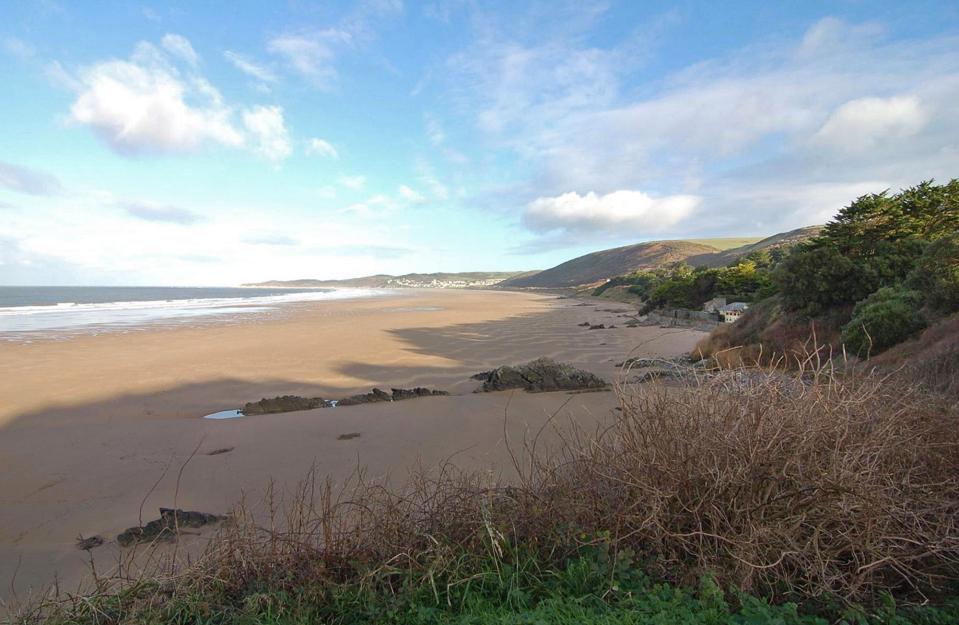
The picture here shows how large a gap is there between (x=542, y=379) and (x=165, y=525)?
739 centimetres

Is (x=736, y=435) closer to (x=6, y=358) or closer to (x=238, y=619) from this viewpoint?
(x=238, y=619)

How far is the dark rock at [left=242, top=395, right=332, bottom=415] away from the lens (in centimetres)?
942

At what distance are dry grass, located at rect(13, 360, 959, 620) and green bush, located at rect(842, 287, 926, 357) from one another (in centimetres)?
742

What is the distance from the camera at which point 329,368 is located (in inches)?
559

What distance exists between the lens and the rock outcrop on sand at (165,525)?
463 centimetres

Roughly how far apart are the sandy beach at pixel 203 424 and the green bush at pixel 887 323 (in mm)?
4860

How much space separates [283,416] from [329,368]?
209 inches

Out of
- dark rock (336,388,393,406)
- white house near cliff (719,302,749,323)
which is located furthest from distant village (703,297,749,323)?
dark rock (336,388,393,406)

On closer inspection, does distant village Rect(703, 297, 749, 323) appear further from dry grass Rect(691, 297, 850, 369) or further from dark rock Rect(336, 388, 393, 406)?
dark rock Rect(336, 388, 393, 406)

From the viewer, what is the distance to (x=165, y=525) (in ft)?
15.2

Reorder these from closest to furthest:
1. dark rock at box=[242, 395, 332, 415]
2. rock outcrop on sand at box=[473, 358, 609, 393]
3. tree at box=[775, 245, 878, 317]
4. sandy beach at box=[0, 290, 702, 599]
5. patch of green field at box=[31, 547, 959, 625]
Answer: patch of green field at box=[31, 547, 959, 625]
sandy beach at box=[0, 290, 702, 599]
dark rock at box=[242, 395, 332, 415]
rock outcrop on sand at box=[473, 358, 609, 393]
tree at box=[775, 245, 878, 317]

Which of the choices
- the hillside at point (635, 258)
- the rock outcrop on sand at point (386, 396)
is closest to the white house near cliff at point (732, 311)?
the rock outcrop on sand at point (386, 396)

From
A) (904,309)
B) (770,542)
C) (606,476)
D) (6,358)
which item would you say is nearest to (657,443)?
(606,476)

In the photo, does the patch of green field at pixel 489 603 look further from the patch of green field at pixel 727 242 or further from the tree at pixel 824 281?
the patch of green field at pixel 727 242
